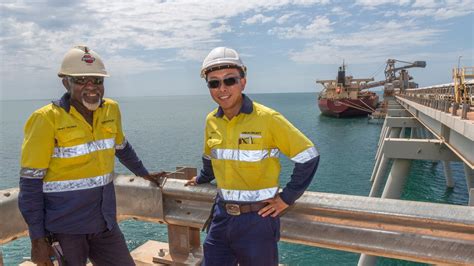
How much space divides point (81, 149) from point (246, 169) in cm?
135

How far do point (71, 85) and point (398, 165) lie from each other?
39.3 feet

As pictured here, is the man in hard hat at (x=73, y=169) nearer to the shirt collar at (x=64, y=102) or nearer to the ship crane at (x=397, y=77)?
the shirt collar at (x=64, y=102)

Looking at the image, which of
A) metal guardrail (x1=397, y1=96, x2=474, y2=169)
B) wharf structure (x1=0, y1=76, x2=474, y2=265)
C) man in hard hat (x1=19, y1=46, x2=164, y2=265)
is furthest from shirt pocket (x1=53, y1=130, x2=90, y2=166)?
metal guardrail (x1=397, y1=96, x2=474, y2=169)

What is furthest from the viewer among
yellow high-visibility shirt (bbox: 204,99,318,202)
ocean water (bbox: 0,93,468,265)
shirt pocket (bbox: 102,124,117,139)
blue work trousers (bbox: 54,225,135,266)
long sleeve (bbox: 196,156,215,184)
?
ocean water (bbox: 0,93,468,265)

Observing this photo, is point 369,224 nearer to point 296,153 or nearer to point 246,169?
point 296,153

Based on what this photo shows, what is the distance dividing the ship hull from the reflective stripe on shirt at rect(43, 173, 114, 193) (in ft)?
223

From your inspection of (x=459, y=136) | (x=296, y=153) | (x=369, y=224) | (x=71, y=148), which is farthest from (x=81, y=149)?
(x=459, y=136)

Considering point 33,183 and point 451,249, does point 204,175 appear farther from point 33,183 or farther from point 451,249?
point 451,249

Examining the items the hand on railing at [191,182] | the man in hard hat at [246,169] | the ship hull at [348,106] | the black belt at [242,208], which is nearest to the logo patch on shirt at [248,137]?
the man in hard hat at [246,169]

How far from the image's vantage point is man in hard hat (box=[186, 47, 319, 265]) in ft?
8.60

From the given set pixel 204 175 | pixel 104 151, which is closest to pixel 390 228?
pixel 204 175

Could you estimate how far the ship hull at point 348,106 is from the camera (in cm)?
6738

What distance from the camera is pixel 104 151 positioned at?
307cm

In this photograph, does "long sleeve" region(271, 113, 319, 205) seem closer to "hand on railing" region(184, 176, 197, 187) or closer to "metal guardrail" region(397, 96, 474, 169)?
"hand on railing" region(184, 176, 197, 187)
